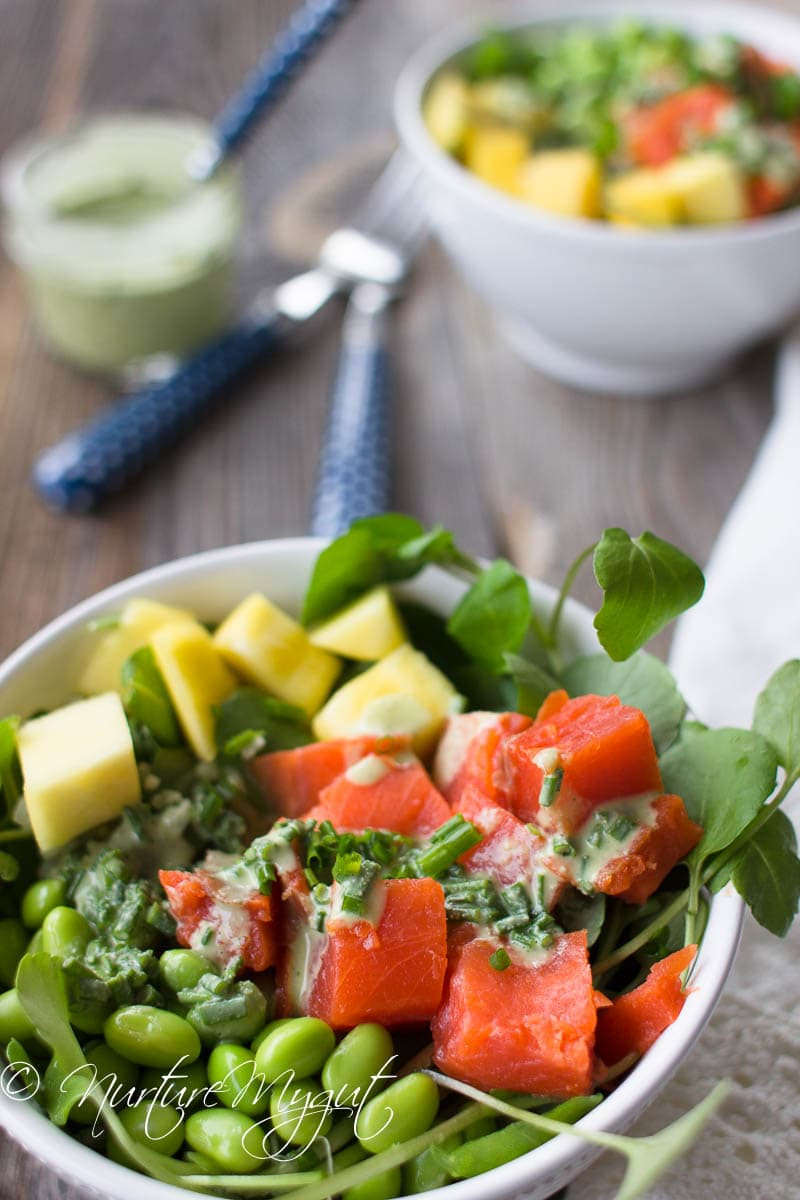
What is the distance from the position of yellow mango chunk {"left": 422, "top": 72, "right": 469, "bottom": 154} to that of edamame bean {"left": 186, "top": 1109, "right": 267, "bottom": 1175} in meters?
1.92

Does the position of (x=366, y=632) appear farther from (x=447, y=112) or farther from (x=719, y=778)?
(x=447, y=112)

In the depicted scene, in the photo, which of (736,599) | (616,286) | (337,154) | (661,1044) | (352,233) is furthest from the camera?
(337,154)

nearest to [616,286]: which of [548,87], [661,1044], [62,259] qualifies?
[548,87]

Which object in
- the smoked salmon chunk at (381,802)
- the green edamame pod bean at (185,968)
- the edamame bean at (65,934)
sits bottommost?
the smoked salmon chunk at (381,802)

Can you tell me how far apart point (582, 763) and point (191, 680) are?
0.48m

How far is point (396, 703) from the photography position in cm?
143

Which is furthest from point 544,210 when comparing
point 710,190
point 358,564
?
point 358,564

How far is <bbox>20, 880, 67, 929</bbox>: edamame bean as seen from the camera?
1291 mm

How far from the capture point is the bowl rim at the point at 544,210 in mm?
2135

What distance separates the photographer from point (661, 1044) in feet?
3.69

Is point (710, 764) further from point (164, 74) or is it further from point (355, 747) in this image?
point (164, 74)

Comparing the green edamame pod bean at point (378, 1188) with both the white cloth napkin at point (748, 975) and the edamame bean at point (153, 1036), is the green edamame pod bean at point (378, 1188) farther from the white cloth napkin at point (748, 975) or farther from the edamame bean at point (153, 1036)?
the white cloth napkin at point (748, 975)

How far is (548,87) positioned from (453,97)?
0.21 m

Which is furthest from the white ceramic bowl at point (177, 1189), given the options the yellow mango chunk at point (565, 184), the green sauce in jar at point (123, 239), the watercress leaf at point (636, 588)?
the green sauce in jar at point (123, 239)
